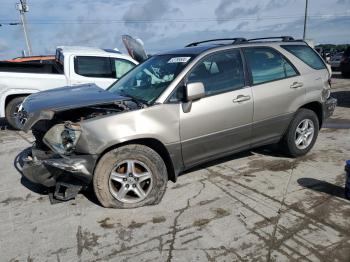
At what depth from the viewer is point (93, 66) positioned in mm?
8859

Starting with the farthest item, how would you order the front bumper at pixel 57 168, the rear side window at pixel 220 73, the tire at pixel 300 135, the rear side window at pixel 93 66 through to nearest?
the rear side window at pixel 93 66
the tire at pixel 300 135
the rear side window at pixel 220 73
the front bumper at pixel 57 168

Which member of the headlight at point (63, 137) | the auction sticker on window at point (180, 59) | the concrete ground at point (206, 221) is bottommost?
the concrete ground at point (206, 221)

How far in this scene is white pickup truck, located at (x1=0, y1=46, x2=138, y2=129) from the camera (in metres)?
8.23

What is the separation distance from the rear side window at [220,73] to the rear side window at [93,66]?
15.9 ft

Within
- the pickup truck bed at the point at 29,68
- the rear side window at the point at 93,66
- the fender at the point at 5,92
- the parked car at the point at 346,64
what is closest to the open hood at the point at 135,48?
the rear side window at the point at 93,66

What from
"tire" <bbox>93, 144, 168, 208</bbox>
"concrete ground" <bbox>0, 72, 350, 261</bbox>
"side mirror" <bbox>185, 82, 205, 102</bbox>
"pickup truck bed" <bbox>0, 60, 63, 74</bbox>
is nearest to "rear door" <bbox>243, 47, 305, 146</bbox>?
"concrete ground" <bbox>0, 72, 350, 261</bbox>

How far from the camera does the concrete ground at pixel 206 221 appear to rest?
10.5 ft

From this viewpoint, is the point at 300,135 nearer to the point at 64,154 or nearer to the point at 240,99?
the point at 240,99

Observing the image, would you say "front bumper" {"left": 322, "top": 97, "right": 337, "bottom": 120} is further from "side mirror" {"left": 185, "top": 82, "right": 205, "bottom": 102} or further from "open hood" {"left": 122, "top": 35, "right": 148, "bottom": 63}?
"open hood" {"left": 122, "top": 35, "right": 148, "bottom": 63}

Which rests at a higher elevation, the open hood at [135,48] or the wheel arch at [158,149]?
the open hood at [135,48]

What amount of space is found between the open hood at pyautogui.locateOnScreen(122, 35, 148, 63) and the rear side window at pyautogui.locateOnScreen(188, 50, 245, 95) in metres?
5.05

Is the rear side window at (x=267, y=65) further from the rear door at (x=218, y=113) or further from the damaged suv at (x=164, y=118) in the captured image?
the rear door at (x=218, y=113)

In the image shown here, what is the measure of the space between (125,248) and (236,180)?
6.41 ft

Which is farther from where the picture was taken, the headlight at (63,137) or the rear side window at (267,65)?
the rear side window at (267,65)
